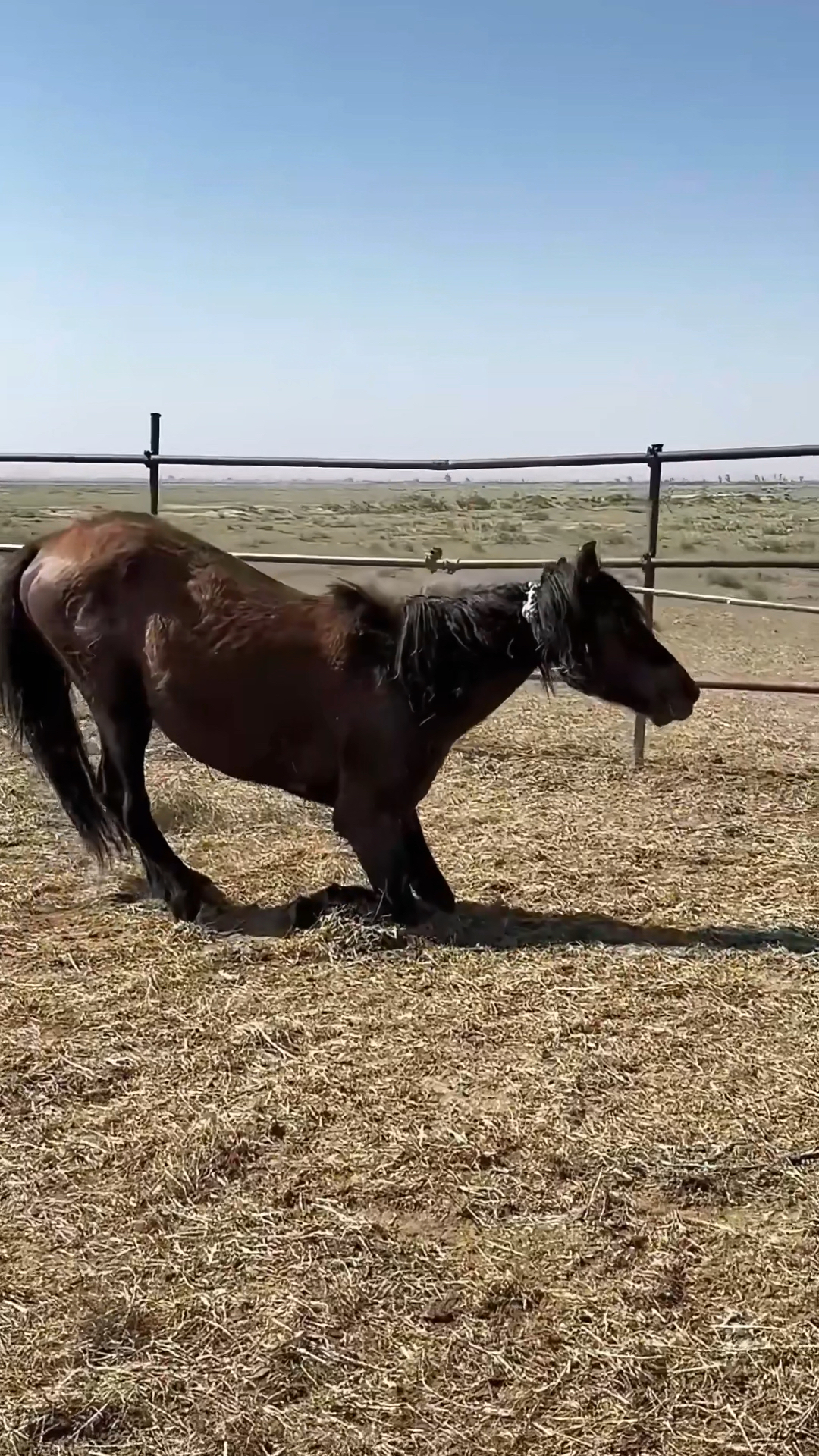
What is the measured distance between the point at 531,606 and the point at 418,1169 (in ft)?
6.78

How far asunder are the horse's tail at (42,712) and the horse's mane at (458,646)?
1.28 meters

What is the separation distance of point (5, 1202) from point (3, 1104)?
44 cm

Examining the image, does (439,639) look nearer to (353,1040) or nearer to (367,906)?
(367,906)

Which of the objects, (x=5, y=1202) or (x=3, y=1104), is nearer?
(x=5, y=1202)

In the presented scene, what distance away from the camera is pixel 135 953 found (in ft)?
12.6

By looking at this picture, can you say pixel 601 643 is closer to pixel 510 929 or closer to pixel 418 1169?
pixel 510 929

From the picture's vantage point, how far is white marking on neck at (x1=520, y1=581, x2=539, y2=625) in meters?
3.99

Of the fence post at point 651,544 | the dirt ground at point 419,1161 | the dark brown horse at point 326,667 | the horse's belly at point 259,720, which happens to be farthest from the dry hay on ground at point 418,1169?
the fence post at point 651,544

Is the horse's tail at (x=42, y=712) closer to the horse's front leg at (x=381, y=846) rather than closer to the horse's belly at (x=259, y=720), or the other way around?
the horse's belly at (x=259, y=720)

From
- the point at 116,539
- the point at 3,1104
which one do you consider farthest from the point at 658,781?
the point at 3,1104

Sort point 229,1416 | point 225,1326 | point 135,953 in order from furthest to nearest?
point 135,953, point 225,1326, point 229,1416

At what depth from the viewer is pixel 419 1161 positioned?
2633 mm

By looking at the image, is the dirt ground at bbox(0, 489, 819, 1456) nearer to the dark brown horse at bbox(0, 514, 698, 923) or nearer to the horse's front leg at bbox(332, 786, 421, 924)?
the horse's front leg at bbox(332, 786, 421, 924)

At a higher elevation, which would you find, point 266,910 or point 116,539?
point 116,539
